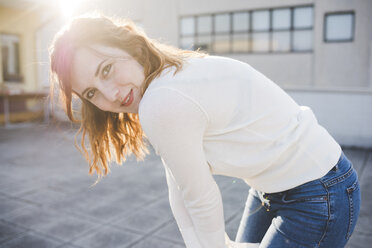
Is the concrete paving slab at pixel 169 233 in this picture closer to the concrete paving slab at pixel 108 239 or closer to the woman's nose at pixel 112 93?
the concrete paving slab at pixel 108 239

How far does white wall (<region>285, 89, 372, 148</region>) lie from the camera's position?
779cm

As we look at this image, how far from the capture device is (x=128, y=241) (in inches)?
139

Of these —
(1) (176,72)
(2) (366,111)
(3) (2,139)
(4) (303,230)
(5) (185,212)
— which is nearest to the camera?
(1) (176,72)

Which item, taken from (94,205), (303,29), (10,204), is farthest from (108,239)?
(303,29)

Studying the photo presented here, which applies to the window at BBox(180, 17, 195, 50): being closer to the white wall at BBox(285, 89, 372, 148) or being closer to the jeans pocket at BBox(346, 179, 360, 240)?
the white wall at BBox(285, 89, 372, 148)

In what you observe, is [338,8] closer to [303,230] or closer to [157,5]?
[157,5]

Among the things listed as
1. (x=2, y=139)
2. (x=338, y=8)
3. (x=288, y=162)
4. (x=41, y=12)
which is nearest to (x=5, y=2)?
(x=41, y=12)

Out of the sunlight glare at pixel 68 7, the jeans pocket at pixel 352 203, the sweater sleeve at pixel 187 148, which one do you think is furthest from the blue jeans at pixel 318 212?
the sunlight glare at pixel 68 7

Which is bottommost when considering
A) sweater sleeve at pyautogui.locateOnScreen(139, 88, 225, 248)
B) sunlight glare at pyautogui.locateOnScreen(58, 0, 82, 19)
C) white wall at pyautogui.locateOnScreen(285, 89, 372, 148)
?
white wall at pyautogui.locateOnScreen(285, 89, 372, 148)

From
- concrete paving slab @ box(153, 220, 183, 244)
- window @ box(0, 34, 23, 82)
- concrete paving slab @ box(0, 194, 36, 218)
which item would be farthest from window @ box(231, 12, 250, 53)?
concrete paving slab @ box(153, 220, 183, 244)

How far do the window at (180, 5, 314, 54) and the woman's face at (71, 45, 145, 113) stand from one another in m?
13.7

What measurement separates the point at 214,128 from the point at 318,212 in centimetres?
56

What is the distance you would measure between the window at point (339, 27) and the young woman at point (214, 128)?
13897 mm

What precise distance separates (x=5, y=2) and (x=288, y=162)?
1477cm
